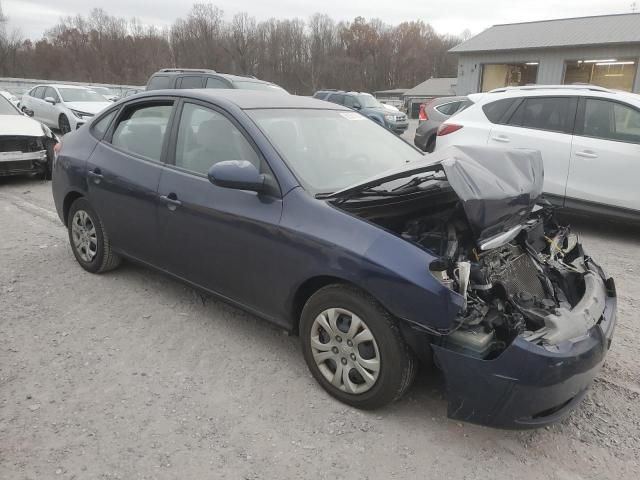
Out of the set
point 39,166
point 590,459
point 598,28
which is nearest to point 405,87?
point 598,28

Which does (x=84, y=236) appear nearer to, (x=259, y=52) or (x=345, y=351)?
(x=345, y=351)

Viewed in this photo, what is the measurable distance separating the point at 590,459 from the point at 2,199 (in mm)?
7969

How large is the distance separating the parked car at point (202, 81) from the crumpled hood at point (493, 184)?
799 cm

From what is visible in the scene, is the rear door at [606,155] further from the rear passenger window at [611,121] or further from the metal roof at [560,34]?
the metal roof at [560,34]

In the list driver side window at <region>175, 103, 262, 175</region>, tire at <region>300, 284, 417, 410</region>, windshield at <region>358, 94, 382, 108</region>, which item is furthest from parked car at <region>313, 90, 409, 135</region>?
tire at <region>300, 284, 417, 410</region>

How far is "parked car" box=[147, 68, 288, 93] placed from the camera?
10.7 metres

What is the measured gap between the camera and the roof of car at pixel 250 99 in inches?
138

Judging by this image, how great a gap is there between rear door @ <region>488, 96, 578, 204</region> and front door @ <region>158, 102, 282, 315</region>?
4.25m

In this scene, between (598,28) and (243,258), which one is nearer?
(243,258)

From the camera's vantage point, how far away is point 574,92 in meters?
6.13

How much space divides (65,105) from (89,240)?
38.1 ft

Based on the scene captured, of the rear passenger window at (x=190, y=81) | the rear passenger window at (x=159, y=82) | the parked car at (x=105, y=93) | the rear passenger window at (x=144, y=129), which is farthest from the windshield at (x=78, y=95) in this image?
the rear passenger window at (x=144, y=129)

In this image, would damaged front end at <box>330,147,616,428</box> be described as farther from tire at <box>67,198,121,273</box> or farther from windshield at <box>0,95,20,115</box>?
windshield at <box>0,95,20,115</box>

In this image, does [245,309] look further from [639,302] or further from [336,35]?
[336,35]
